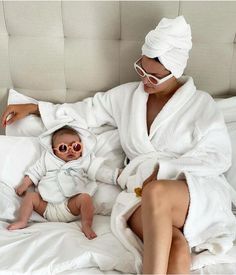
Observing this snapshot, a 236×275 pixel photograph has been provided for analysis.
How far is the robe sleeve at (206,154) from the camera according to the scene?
4.52 feet

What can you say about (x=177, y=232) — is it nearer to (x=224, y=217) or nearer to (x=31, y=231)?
(x=224, y=217)

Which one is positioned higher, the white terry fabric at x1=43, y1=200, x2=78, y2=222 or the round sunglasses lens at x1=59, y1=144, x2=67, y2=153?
the round sunglasses lens at x1=59, y1=144, x2=67, y2=153

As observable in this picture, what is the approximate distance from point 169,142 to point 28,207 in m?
0.56

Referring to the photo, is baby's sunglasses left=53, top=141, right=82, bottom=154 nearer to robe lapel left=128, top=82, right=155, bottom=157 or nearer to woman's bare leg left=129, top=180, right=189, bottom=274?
robe lapel left=128, top=82, right=155, bottom=157

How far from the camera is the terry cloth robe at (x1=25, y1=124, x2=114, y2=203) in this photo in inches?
59.9

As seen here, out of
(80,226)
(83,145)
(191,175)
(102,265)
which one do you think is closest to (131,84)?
(83,145)

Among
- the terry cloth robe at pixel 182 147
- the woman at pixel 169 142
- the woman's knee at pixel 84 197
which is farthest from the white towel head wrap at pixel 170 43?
the woman's knee at pixel 84 197

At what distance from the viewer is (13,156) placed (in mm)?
1615

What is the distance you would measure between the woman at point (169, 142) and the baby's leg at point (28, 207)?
0.31m

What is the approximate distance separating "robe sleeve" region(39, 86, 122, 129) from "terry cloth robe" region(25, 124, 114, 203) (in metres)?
0.07

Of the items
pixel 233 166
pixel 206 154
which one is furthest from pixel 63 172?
pixel 233 166

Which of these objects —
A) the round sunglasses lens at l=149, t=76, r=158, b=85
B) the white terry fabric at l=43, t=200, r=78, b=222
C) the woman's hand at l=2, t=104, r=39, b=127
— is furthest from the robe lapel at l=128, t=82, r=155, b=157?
the woman's hand at l=2, t=104, r=39, b=127

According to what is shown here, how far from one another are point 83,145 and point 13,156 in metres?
0.28

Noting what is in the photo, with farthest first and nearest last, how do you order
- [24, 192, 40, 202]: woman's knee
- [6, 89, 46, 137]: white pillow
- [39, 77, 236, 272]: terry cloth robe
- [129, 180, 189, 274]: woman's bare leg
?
[6, 89, 46, 137]: white pillow, [24, 192, 40, 202]: woman's knee, [39, 77, 236, 272]: terry cloth robe, [129, 180, 189, 274]: woman's bare leg
